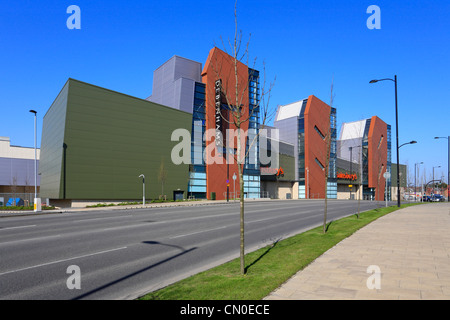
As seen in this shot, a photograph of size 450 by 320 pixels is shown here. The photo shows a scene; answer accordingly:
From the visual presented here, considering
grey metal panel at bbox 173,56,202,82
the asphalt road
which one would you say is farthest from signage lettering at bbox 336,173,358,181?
the asphalt road

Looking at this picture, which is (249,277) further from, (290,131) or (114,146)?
(290,131)

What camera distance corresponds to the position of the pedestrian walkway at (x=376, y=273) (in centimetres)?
503

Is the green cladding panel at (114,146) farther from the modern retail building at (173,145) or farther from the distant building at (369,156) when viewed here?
the distant building at (369,156)

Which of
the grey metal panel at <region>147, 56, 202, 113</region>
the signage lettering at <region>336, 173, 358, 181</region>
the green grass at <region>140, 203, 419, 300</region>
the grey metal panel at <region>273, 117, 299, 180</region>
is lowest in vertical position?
the green grass at <region>140, 203, 419, 300</region>

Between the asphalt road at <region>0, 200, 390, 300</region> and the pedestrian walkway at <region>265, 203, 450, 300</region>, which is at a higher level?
the pedestrian walkway at <region>265, 203, 450, 300</region>

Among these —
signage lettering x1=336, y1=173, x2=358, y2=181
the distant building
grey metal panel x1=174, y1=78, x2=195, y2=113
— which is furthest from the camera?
the distant building

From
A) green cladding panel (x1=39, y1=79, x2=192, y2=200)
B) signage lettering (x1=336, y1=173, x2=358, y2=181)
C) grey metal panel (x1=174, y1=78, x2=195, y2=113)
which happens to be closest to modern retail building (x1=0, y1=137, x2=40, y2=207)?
green cladding panel (x1=39, y1=79, x2=192, y2=200)

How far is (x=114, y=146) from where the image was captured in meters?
39.5

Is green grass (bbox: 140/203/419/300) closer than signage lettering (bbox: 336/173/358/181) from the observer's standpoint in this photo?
Yes

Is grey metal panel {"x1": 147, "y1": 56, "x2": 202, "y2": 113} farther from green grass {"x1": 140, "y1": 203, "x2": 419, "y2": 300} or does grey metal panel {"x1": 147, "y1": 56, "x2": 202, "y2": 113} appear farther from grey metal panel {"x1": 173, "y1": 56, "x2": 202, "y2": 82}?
green grass {"x1": 140, "y1": 203, "x2": 419, "y2": 300}

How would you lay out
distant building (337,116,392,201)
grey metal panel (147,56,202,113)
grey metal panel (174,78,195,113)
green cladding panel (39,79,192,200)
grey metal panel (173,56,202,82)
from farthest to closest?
distant building (337,116,392,201) < grey metal panel (173,56,202,82) < grey metal panel (147,56,202,113) < grey metal panel (174,78,195,113) < green cladding panel (39,79,192,200)

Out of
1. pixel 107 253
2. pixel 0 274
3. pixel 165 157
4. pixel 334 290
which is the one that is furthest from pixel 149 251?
pixel 165 157

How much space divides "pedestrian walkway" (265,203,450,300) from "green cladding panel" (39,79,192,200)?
3432 centimetres

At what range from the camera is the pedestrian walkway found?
5033 millimetres
